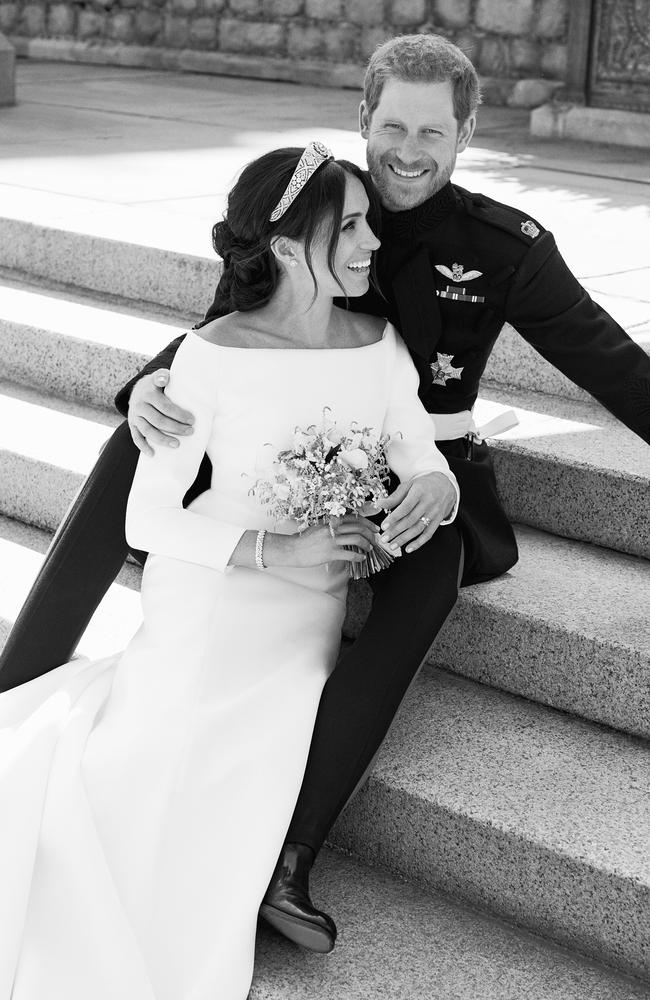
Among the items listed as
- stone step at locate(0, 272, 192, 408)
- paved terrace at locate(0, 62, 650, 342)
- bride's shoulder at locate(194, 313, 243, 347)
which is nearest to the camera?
bride's shoulder at locate(194, 313, 243, 347)

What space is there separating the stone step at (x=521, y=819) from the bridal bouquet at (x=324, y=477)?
0.43 m

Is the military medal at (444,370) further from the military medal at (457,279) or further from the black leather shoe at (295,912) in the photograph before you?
the black leather shoe at (295,912)

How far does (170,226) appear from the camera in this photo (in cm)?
434

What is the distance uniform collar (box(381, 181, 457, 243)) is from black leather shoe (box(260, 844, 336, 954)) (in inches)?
49.2

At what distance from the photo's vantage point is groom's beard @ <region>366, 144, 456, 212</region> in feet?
8.33

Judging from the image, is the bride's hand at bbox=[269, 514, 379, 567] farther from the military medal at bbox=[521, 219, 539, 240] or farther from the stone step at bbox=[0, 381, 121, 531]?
the stone step at bbox=[0, 381, 121, 531]

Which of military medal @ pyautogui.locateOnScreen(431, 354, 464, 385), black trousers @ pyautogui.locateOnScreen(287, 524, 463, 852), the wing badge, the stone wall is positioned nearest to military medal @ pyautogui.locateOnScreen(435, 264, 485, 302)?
the wing badge

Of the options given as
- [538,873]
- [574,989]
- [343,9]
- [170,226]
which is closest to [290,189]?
[538,873]

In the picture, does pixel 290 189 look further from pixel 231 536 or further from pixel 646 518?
pixel 646 518

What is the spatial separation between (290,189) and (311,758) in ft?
3.25

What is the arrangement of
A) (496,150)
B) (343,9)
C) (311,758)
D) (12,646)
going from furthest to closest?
(343,9) < (496,150) < (12,646) < (311,758)

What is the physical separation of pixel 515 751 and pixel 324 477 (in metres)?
0.64

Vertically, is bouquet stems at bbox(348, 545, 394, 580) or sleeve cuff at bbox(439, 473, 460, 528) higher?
sleeve cuff at bbox(439, 473, 460, 528)

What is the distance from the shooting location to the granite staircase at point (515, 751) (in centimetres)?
211
